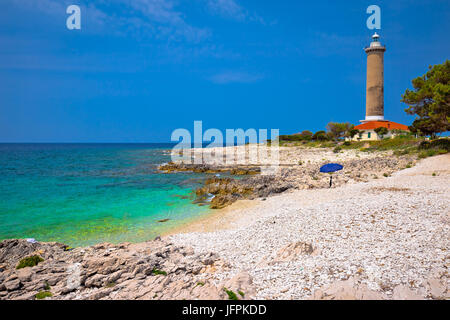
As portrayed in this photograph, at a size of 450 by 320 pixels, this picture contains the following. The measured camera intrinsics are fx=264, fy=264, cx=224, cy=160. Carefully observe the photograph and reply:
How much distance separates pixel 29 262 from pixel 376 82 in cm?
7132

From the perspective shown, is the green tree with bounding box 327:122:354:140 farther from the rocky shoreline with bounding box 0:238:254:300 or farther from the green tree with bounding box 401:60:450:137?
the rocky shoreline with bounding box 0:238:254:300

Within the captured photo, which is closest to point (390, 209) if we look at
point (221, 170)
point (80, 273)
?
point (80, 273)

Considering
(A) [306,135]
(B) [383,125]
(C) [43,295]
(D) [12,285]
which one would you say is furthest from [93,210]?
(A) [306,135]

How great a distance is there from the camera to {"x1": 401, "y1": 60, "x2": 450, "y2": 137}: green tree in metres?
22.0

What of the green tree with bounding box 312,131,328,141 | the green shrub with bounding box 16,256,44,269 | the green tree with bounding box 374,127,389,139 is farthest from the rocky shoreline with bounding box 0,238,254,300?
the green tree with bounding box 312,131,328,141

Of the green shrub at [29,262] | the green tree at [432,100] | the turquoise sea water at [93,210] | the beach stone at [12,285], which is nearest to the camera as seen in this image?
the beach stone at [12,285]

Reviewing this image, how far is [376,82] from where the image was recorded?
204ft

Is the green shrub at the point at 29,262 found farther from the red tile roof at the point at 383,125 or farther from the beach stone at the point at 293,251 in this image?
the red tile roof at the point at 383,125

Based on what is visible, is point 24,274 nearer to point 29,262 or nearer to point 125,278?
point 29,262

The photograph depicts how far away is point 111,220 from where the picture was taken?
48.9 feet

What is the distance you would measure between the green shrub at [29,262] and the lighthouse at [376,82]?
2684 inches

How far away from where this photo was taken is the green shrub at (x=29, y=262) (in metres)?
7.99

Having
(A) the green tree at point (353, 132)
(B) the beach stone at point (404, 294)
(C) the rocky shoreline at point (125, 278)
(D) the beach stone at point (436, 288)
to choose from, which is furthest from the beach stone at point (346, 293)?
(A) the green tree at point (353, 132)
